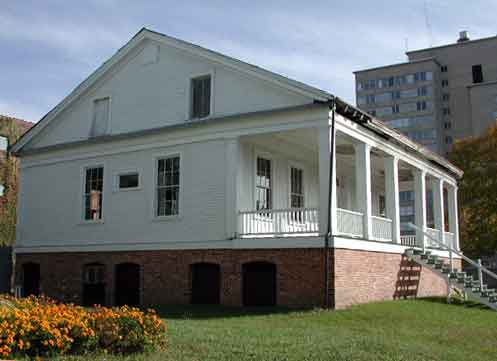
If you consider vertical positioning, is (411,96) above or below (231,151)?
above

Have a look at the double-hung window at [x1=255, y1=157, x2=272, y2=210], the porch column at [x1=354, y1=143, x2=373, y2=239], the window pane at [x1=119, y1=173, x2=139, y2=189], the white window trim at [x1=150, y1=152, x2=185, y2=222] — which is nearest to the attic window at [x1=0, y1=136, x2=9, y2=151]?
the window pane at [x1=119, y1=173, x2=139, y2=189]

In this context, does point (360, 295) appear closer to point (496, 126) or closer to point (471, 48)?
point (496, 126)

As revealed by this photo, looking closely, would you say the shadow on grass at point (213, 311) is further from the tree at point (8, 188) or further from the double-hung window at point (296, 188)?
the tree at point (8, 188)

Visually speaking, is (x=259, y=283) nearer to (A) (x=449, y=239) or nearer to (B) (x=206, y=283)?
(B) (x=206, y=283)

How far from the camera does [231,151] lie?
18703mm

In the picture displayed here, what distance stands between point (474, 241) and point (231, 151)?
26.6m

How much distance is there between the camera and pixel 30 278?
23469 millimetres

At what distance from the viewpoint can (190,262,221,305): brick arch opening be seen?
18.6 meters

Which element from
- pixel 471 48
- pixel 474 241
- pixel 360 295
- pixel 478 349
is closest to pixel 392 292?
pixel 360 295

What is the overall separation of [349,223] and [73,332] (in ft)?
33.5

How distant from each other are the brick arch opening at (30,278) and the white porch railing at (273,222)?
9.01m

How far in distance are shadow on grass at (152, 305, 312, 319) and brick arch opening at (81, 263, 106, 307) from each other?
3.72 meters

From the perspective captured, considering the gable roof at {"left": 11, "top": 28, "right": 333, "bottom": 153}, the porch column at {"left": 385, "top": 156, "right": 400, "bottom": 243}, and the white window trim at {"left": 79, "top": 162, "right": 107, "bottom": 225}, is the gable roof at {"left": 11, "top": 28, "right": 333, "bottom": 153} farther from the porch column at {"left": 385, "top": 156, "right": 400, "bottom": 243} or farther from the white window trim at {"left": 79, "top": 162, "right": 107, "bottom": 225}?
the porch column at {"left": 385, "top": 156, "right": 400, "bottom": 243}

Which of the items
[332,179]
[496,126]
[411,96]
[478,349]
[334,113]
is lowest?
[478,349]
